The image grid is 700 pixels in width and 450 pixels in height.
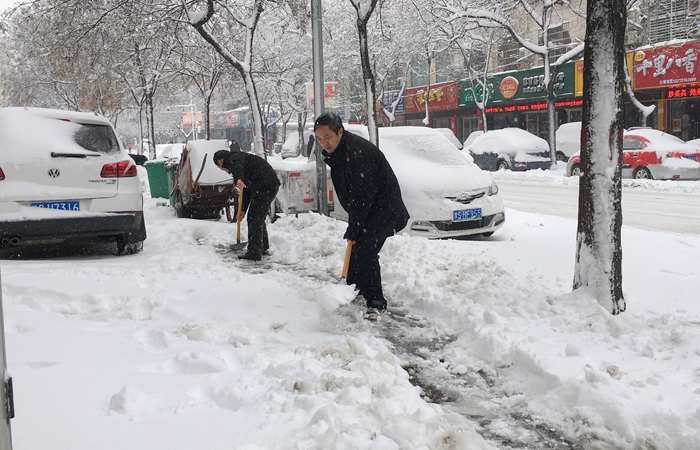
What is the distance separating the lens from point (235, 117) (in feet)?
215

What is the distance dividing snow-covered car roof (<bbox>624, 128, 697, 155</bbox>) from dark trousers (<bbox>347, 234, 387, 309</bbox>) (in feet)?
49.8

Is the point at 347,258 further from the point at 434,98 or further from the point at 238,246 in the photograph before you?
the point at 434,98

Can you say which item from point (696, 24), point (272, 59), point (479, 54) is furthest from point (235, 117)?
point (696, 24)

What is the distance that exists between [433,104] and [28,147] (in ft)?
113

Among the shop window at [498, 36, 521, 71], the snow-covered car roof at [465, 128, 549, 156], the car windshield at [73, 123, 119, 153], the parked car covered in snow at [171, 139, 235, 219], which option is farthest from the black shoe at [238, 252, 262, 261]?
the shop window at [498, 36, 521, 71]

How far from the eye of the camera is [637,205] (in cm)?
1270

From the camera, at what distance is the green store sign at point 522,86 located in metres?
28.8

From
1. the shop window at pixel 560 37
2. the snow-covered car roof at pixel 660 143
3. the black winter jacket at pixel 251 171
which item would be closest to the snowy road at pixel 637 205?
the snow-covered car roof at pixel 660 143

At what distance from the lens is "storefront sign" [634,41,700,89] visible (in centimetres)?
2327

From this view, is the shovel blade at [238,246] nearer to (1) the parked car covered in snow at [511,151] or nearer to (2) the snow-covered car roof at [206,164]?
(2) the snow-covered car roof at [206,164]

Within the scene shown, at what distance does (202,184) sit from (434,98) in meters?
29.7

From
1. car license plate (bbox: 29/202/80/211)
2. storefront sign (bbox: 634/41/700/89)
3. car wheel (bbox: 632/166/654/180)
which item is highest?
storefront sign (bbox: 634/41/700/89)

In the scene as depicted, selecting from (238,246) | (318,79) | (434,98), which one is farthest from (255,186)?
(434,98)

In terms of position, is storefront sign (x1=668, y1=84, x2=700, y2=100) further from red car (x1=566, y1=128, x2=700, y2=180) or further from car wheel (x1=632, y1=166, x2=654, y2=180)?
Answer: car wheel (x1=632, y1=166, x2=654, y2=180)
